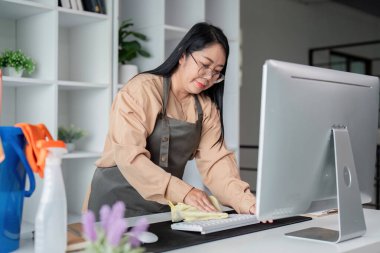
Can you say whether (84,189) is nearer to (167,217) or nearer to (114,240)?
(167,217)

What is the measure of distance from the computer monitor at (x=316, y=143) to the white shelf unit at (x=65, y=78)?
1.76 m

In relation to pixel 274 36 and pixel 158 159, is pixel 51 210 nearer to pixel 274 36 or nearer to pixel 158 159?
pixel 158 159

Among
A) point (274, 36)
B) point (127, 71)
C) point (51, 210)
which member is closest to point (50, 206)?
point (51, 210)

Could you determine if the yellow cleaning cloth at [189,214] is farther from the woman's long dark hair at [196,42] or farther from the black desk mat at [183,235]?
the woman's long dark hair at [196,42]

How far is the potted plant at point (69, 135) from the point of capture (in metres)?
3.02

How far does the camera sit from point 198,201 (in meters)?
1.69

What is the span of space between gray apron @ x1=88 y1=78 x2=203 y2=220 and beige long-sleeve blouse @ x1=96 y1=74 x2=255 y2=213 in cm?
4

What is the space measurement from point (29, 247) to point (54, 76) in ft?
5.42

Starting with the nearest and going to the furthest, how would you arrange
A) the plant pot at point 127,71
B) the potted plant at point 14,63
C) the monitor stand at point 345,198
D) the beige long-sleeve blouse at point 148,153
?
the monitor stand at point 345,198 → the beige long-sleeve blouse at point 148,153 → the potted plant at point 14,63 → the plant pot at point 127,71

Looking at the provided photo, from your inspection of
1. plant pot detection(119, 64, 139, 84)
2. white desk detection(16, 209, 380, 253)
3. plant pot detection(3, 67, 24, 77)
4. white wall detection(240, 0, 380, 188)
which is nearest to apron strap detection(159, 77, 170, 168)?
white desk detection(16, 209, 380, 253)

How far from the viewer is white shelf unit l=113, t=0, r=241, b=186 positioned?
3.30m

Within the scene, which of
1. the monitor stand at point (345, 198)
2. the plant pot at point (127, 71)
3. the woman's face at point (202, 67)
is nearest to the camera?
the monitor stand at point (345, 198)

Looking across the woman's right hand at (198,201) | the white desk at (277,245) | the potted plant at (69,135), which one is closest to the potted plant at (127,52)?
the potted plant at (69,135)

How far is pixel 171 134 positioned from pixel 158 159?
0.12m
